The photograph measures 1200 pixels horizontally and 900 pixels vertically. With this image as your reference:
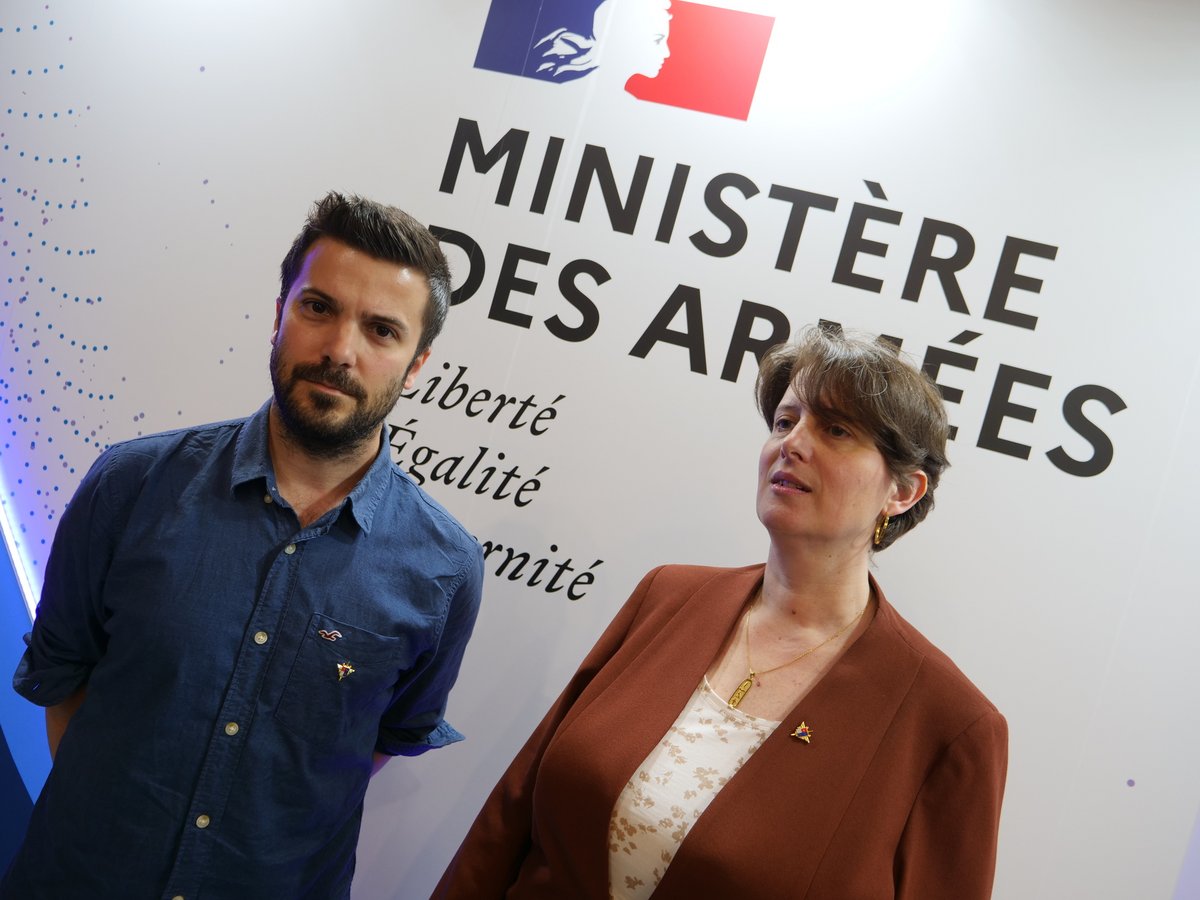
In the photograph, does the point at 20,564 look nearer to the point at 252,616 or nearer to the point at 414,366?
the point at 252,616

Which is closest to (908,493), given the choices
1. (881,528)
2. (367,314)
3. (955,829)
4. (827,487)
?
(881,528)

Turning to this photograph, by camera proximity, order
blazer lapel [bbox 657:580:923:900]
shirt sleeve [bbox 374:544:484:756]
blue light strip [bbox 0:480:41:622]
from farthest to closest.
A: 1. blue light strip [bbox 0:480:41:622]
2. shirt sleeve [bbox 374:544:484:756]
3. blazer lapel [bbox 657:580:923:900]

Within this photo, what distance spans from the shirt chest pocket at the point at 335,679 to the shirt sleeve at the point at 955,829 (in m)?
0.95

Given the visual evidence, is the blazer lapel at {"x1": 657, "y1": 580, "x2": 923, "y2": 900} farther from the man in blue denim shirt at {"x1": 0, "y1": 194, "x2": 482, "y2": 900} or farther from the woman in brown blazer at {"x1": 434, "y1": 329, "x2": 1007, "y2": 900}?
the man in blue denim shirt at {"x1": 0, "y1": 194, "x2": 482, "y2": 900}

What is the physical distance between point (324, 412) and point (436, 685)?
0.63m

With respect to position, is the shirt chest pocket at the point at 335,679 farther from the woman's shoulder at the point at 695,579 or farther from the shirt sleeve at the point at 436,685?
the woman's shoulder at the point at 695,579

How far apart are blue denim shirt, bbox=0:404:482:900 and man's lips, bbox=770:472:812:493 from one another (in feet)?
2.21

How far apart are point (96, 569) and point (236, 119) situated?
172cm

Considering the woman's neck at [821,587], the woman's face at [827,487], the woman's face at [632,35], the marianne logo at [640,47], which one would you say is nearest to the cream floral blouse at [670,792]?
the woman's neck at [821,587]

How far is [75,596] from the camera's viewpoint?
5.90ft

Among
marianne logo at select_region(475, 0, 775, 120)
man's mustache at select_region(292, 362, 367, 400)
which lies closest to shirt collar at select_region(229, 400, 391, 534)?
man's mustache at select_region(292, 362, 367, 400)

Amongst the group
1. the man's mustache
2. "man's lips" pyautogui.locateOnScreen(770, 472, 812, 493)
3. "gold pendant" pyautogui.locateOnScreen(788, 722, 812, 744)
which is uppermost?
"man's lips" pyautogui.locateOnScreen(770, 472, 812, 493)

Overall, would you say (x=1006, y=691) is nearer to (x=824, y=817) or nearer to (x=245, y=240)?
(x=824, y=817)

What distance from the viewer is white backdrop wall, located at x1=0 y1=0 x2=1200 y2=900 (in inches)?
97.8
